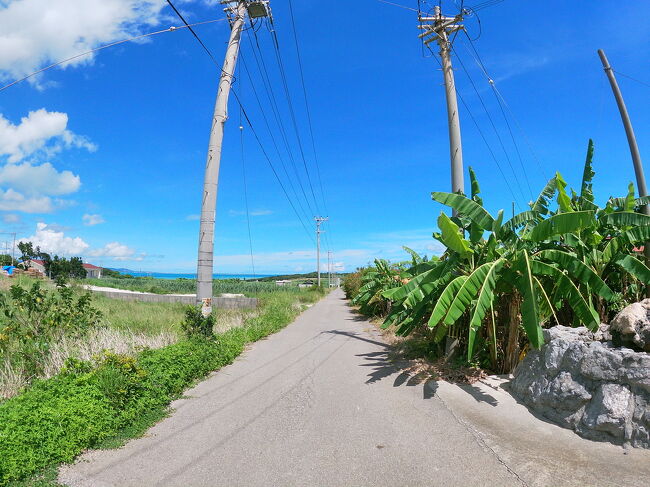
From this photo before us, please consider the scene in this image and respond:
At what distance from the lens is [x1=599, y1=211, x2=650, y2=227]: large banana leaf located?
569 cm

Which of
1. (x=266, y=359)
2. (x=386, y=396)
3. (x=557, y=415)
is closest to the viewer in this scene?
(x=557, y=415)

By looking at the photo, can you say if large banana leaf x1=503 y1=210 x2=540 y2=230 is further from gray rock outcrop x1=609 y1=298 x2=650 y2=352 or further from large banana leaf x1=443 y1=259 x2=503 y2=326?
gray rock outcrop x1=609 y1=298 x2=650 y2=352

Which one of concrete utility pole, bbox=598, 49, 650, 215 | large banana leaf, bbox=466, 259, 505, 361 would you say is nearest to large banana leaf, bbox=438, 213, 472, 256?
large banana leaf, bbox=466, 259, 505, 361

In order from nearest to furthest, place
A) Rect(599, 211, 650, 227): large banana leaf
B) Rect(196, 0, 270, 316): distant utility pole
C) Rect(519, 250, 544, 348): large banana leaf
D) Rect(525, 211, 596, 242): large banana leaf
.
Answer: Rect(519, 250, 544, 348): large banana leaf → Rect(525, 211, 596, 242): large banana leaf → Rect(599, 211, 650, 227): large banana leaf → Rect(196, 0, 270, 316): distant utility pole

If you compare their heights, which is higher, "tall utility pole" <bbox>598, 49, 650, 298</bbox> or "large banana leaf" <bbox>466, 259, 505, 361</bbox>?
"tall utility pole" <bbox>598, 49, 650, 298</bbox>

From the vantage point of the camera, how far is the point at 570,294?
5512mm

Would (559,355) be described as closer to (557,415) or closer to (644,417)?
(557,415)

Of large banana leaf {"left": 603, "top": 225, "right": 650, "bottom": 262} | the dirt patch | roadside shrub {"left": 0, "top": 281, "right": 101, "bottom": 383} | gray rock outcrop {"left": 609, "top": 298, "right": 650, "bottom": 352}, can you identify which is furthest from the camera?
the dirt patch

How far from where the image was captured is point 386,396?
600 centimetres

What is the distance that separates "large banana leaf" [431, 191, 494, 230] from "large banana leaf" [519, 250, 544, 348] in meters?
0.97

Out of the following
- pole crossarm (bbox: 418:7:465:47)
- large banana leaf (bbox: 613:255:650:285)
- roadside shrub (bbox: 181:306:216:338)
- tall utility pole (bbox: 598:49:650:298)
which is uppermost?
pole crossarm (bbox: 418:7:465:47)

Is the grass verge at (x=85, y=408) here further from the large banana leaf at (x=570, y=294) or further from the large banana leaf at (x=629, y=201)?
the large banana leaf at (x=629, y=201)

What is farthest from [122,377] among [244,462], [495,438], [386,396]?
[495,438]

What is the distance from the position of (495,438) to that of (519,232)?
369cm
